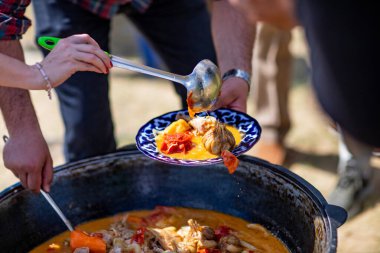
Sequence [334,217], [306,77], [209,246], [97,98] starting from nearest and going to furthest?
[334,217], [209,246], [97,98], [306,77]

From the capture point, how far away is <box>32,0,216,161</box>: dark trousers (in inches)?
113

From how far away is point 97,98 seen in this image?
293cm

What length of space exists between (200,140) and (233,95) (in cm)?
39

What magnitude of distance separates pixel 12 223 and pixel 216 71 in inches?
41.9

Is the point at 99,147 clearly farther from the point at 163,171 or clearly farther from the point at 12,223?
the point at 12,223

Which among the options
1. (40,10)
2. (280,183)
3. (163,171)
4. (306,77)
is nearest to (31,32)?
(306,77)

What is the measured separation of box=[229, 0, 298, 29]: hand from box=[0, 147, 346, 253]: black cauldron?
2.35 ft

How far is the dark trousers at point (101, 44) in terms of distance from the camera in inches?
113

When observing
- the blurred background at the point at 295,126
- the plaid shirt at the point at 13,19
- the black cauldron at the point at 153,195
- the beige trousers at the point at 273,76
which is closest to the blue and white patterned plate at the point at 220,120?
the black cauldron at the point at 153,195

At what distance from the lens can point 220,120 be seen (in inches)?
94.0

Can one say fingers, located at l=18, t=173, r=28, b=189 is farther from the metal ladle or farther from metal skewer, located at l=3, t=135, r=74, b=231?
the metal ladle

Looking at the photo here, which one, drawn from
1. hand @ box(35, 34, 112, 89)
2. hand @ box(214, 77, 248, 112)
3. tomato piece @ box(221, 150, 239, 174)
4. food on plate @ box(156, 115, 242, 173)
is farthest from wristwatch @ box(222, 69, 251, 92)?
hand @ box(35, 34, 112, 89)

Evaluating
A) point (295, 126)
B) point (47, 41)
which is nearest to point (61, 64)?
point (47, 41)

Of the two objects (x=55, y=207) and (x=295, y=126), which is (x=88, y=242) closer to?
(x=55, y=207)
